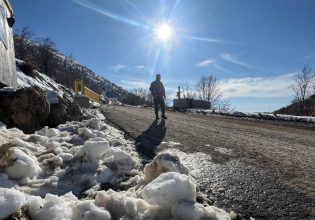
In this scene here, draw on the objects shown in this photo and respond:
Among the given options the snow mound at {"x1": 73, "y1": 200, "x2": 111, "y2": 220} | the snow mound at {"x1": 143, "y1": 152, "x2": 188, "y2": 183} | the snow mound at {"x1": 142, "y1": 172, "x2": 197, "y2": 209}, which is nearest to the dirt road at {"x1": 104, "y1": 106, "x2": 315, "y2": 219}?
the snow mound at {"x1": 143, "y1": 152, "x2": 188, "y2": 183}

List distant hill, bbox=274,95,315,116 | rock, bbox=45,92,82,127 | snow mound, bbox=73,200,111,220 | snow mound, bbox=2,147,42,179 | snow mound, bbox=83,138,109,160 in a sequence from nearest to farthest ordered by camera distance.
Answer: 1. snow mound, bbox=73,200,111,220
2. snow mound, bbox=2,147,42,179
3. snow mound, bbox=83,138,109,160
4. rock, bbox=45,92,82,127
5. distant hill, bbox=274,95,315,116

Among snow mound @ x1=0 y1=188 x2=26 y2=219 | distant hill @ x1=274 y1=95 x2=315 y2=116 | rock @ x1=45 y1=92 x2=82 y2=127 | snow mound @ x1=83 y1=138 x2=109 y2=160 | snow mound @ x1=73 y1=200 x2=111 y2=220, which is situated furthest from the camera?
distant hill @ x1=274 y1=95 x2=315 y2=116

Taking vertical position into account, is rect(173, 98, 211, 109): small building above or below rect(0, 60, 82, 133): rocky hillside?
above

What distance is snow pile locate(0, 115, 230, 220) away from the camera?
197 centimetres

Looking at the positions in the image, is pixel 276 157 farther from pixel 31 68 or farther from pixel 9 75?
pixel 31 68

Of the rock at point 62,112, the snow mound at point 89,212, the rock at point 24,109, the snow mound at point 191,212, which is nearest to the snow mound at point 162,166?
the snow mound at point 191,212

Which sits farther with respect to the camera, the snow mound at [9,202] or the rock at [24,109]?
the rock at [24,109]

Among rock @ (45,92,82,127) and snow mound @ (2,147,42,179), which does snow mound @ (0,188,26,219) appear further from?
rock @ (45,92,82,127)

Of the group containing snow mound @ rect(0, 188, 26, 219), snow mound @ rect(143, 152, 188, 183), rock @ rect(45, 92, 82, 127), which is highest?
rock @ rect(45, 92, 82, 127)

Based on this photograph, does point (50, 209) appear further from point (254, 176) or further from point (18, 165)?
point (254, 176)

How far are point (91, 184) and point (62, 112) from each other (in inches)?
205

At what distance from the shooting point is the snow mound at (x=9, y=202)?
1.82 metres

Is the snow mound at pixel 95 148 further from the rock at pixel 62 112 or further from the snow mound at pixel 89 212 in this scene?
the rock at pixel 62 112

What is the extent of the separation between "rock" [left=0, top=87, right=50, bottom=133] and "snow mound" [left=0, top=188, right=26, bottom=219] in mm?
4209
